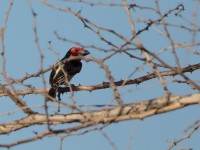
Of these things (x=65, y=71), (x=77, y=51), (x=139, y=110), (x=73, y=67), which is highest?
A: (x=77, y=51)

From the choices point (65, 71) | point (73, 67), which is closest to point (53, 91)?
point (65, 71)

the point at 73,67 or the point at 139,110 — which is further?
the point at 73,67

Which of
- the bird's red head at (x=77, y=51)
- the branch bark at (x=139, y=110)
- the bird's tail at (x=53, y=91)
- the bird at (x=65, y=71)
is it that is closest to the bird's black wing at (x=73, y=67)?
the bird at (x=65, y=71)

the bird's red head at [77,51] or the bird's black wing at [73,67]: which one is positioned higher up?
the bird's red head at [77,51]

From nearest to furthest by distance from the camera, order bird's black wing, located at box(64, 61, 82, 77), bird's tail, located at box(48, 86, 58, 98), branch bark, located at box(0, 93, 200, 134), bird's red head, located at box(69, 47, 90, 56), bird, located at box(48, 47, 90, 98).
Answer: branch bark, located at box(0, 93, 200, 134) → bird's tail, located at box(48, 86, 58, 98) → bird, located at box(48, 47, 90, 98) → bird's black wing, located at box(64, 61, 82, 77) → bird's red head, located at box(69, 47, 90, 56)

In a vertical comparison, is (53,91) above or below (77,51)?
below

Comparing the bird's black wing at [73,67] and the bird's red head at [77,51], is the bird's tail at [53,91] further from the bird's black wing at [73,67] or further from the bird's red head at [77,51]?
the bird's red head at [77,51]

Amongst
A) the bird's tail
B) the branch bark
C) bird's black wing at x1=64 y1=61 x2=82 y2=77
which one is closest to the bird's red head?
bird's black wing at x1=64 y1=61 x2=82 y2=77

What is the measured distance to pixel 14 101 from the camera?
12.8 ft

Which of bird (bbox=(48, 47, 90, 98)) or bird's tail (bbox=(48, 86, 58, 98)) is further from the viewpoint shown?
bird (bbox=(48, 47, 90, 98))

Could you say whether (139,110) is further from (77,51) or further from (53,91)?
(77,51)

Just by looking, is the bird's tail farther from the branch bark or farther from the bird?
the branch bark

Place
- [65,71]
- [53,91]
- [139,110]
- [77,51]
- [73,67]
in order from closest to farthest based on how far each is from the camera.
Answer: [139,110] < [53,91] < [65,71] < [73,67] < [77,51]

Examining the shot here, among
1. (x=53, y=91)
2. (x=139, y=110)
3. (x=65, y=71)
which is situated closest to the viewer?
(x=139, y=110)
